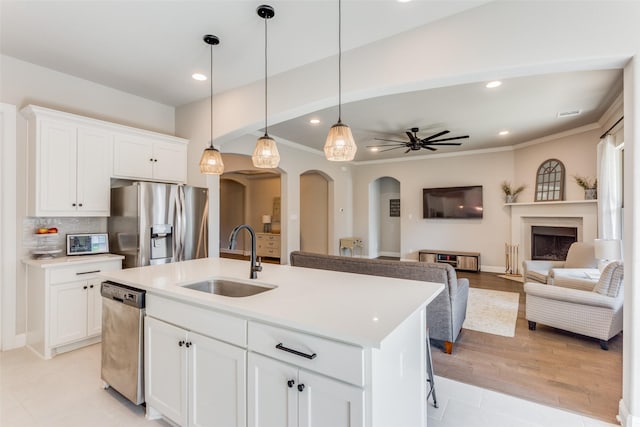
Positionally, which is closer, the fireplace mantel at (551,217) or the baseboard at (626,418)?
the baseboard at (626,418)

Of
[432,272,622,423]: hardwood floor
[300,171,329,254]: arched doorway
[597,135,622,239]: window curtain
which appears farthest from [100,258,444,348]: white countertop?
[300,171,329,254]: arched doorway

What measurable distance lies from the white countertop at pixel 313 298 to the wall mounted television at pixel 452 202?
579 centimetres

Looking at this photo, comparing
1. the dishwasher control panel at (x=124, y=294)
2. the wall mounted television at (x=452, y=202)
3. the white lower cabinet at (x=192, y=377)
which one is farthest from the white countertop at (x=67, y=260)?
the wall mounted television at (x=452, y=202)

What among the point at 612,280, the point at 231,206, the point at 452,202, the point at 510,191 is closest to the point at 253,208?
the point at 231,206

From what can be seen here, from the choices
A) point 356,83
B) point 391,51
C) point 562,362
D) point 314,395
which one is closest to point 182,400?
point 314,395

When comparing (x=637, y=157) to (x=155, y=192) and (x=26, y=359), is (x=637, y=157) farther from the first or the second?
(x=26, y=359)

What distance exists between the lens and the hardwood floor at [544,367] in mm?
2258

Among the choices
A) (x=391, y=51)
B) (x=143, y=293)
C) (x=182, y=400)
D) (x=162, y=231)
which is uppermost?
(x=391, y=51)

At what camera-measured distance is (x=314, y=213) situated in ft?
27.5

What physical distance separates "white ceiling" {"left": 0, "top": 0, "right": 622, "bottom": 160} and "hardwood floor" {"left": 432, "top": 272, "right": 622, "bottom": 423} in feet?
9.32

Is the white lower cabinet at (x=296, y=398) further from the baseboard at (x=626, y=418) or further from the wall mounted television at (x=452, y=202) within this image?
the wall mounted television at (x=452, y=202)

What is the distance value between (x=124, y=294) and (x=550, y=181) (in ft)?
22.8

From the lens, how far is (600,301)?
2.97 meters

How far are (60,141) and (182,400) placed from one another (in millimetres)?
2844
